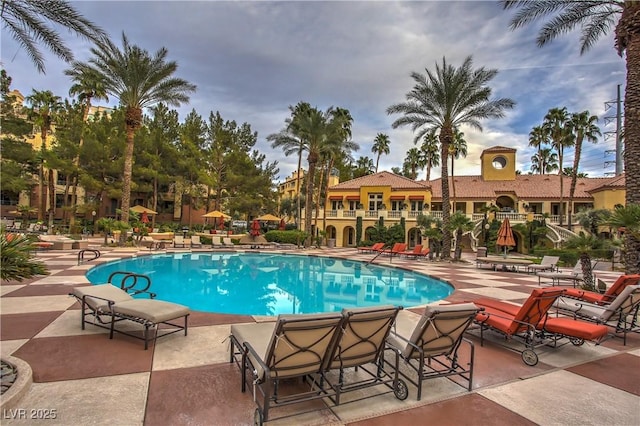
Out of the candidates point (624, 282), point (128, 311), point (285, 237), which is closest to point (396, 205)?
point (285, 237)

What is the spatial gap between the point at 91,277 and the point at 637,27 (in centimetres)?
1829

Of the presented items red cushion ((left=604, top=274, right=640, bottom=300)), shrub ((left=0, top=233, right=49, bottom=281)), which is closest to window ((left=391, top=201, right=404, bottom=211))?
red cushion ((left=604, top=274, right=640, bottom=300))

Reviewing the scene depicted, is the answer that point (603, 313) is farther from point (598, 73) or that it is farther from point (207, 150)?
point (207, 150)

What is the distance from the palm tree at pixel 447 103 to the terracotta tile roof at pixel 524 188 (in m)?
16.4

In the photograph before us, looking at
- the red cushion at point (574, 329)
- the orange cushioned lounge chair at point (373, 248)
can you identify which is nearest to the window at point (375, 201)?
the orange cushioned lounge chair at point (373, 248)

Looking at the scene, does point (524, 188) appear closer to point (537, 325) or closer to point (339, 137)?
point (339, 137)

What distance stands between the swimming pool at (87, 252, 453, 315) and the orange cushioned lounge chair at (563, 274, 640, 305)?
13.7ft

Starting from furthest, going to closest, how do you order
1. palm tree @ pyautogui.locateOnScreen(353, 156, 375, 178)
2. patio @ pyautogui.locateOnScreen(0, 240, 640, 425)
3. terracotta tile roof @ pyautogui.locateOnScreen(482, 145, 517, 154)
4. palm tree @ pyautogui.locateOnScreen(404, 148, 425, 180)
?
1. palm tree @ pyautogui.locateOnScreen(353, 156, 375, 178)
2. palm tree @ pyautogui.locateOnScreen(404, 148, 425, 180)
3. terracotta tile roof @ pyautogui.locateOnScreen(482, 145, 517, 154)
4. patio @ pyautogui.locateOnScreen(0, 240, 640, 425)

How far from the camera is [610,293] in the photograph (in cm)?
712

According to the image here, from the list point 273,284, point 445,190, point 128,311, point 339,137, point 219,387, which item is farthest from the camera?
point 339,137

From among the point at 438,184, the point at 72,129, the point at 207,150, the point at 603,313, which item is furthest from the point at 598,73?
the point at 72,129

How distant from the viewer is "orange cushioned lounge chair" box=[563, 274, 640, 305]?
22.3ft

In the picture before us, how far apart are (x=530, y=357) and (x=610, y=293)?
13.4 ft

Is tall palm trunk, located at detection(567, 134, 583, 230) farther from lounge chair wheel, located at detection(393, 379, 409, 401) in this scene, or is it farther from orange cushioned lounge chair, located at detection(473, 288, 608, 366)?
lounge chair wheel, located at detection(393, 379, 409, 401)
